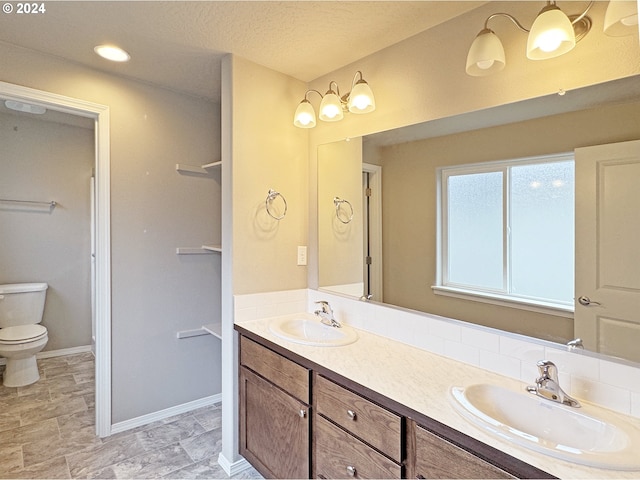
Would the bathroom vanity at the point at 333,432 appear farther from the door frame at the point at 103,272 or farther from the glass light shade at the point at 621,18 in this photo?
the glass light shade at the point at 621,18

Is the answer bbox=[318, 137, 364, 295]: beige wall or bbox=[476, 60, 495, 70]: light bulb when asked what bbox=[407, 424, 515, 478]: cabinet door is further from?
bbox=[476, 60, 495, 70]: light bulb

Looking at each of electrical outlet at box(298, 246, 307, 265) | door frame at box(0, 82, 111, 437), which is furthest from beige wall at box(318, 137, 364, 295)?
door frame at box(0, 82, 111, 437)

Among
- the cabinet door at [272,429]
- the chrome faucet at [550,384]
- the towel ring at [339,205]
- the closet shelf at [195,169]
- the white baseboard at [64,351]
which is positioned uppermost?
the closet shelf at [195,169]

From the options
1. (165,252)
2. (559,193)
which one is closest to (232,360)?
(165,252)

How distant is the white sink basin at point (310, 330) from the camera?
5.96 ft

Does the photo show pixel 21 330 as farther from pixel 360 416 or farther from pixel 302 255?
pixel 360 416

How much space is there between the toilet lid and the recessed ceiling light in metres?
2.47

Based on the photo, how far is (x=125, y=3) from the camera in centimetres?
153

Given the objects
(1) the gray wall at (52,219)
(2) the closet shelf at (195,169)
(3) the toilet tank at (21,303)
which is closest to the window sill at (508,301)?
(2) the closet shelf at (195,169)

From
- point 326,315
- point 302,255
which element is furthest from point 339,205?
point 326,315

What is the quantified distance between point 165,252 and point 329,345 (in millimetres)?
1526

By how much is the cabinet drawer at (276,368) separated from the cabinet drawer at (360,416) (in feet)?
0.29

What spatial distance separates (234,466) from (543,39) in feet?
8.01

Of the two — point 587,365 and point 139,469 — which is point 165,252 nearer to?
point 139,469
